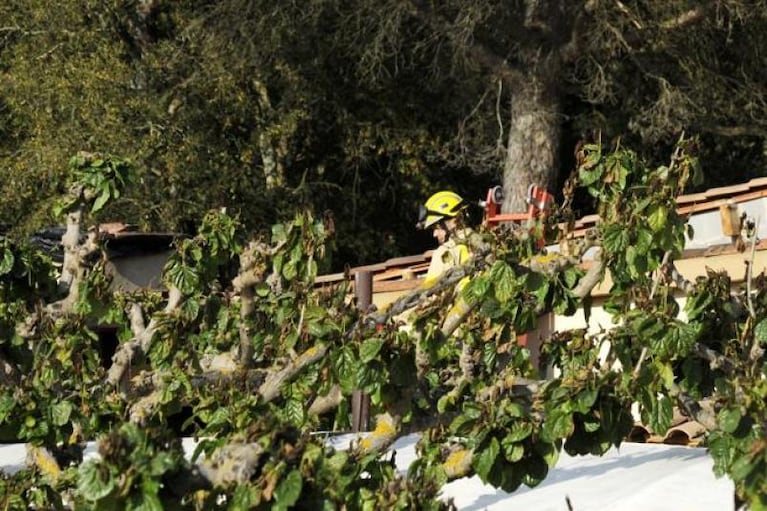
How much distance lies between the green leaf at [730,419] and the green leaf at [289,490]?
138 cm

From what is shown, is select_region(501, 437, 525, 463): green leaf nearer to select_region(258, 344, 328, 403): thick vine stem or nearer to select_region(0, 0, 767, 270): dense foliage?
select_region(258, 344, 328, 403): thick vine stem

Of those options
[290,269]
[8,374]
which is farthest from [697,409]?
[8,374]

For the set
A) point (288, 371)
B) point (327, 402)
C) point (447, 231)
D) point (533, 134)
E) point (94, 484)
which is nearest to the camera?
point (94, 484)

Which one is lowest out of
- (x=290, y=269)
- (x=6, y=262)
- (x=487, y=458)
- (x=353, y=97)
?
(x=487, y=458)

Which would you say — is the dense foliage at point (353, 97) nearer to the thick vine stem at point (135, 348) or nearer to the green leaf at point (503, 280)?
the thick vine stem at point (135, 348)

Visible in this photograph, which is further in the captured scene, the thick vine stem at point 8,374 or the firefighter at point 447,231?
the thick vine stem at point 8,374

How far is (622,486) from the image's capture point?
6.84 m

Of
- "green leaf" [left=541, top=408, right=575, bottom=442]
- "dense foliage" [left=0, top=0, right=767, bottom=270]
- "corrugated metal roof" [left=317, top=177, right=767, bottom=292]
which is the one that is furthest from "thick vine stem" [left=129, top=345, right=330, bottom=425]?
"dense foliage" [left=0, top=0, right=767, bottom=270]

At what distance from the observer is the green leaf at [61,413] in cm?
614

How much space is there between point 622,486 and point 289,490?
2.97 metres

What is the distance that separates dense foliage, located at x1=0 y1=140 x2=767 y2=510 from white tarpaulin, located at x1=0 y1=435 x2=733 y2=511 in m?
0.58

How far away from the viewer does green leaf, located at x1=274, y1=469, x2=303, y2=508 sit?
13.7ft

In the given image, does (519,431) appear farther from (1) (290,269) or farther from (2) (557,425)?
(1) (290,269)

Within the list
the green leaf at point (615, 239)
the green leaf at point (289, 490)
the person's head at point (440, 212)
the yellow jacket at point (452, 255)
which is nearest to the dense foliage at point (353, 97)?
the person's head at point (440, 212)
